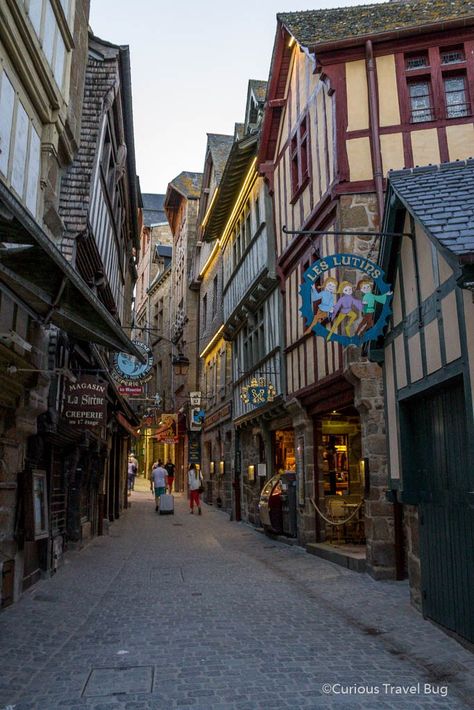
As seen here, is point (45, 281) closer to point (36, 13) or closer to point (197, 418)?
point (36, 13)

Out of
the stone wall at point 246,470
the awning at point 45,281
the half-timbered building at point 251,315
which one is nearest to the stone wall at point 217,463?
the stone wall at point 246,470

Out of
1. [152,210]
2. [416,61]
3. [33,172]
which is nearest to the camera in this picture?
[33,172]

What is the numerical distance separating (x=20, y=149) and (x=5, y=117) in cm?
55

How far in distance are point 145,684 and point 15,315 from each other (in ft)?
13.3

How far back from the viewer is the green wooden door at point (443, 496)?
5.14m

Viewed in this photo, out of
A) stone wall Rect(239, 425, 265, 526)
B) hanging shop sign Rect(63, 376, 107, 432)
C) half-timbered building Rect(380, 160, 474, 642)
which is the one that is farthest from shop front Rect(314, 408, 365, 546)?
half-timbered building Rect(380, 160, 474, 642)


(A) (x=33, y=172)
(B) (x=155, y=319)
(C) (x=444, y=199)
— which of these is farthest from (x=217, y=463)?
(B) (x=155, y=319)

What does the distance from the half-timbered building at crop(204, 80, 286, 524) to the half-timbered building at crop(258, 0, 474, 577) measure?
5.97 ft

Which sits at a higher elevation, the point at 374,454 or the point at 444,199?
the point at 444,199

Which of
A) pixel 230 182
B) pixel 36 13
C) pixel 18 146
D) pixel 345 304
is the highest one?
pixel 230 182

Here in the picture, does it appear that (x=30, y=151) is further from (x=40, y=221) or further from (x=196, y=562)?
(x=196, y=562)

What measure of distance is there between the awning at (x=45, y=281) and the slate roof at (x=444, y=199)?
3252 millimetres

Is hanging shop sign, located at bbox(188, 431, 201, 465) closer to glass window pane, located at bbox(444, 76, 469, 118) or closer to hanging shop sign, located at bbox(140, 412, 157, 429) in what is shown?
hanging shop sign, located at bbox(140, 412, 157, 429)

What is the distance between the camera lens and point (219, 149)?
80.5 feet
